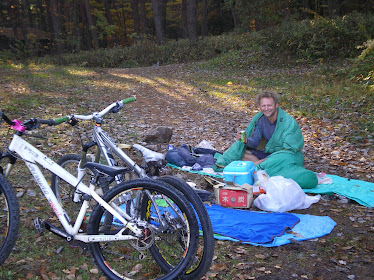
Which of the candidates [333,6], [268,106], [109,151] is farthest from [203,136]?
[333,6]

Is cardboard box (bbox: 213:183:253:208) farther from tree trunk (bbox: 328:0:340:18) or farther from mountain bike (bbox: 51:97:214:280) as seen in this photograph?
tree trunk (bbox: 328:0:340:18)

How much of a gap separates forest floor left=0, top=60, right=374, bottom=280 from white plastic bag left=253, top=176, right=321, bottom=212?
21 centimetres

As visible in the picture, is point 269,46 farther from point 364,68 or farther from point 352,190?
point 352,190

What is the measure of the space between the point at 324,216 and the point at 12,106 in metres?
7.81

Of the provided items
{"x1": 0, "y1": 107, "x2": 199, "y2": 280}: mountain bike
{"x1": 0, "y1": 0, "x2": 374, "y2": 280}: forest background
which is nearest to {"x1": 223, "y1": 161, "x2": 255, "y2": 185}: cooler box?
{"x1": 0, "y1": 0, "x2": 374, "y2": 280}: forest background

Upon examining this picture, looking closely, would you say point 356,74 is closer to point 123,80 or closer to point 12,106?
point 123,80

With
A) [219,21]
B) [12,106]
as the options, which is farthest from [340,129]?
[219,21]

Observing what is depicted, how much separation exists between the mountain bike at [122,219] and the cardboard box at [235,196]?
69.5 inches

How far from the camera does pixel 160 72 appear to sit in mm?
18078

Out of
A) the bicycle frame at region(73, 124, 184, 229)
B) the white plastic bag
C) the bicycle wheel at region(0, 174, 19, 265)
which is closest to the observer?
the bicycle wheel at region(0, 174, 19, 265)

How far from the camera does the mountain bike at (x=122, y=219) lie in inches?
106

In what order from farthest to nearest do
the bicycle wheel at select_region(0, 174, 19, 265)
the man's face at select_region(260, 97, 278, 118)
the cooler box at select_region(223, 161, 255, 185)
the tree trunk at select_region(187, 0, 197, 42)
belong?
the tree trunk at select_region(187, 0, 197, 42) < the man's face at select_region(260, 97, 278, 118) < the cooler box at select_region(223, 161, 255, 185) < the bicycle wheel at select_region(0, 174, 19, 265)

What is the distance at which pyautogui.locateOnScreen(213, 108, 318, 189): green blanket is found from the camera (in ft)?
17.2

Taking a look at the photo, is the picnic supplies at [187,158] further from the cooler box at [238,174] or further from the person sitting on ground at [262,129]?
the cooler box at [238,174]
